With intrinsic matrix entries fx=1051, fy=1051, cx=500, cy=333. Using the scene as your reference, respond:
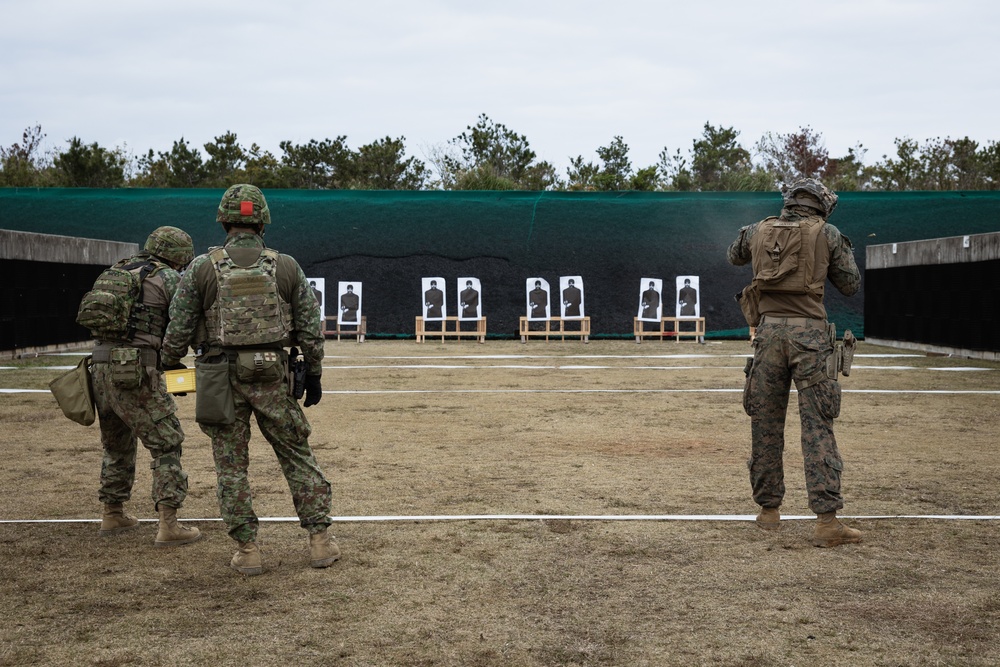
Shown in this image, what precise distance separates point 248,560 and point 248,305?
3.68 feet

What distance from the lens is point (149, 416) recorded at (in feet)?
17.3

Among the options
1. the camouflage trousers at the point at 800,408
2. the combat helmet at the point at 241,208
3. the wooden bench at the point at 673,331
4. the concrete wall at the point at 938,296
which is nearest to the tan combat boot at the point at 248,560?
the combat helmet at the point at 241,208

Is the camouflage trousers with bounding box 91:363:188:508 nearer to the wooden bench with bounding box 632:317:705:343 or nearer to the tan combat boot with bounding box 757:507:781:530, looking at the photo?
the tan combat boot with bounding box 757:507:781:530

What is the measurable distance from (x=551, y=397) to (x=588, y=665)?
25.7ft

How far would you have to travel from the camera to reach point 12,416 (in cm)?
959

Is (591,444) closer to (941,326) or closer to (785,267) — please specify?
(785,267)

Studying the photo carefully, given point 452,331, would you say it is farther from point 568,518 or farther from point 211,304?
point 211,304

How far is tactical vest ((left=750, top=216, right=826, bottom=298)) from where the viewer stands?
17.2ft

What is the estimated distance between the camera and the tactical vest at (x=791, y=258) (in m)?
5.25

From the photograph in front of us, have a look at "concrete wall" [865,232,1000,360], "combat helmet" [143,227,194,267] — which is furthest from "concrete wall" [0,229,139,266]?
"concrete wall" [865,232,1000,360]

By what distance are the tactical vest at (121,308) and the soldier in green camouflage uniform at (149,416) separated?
0.04ft

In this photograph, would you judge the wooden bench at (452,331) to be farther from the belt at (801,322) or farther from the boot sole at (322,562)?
the boot sole at (322,562)

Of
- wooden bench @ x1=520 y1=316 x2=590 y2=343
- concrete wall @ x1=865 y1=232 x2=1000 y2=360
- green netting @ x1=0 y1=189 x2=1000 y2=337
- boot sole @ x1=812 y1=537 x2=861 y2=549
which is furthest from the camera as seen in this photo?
green netting @ x1=0 y1=189 x2=1000 y2=337

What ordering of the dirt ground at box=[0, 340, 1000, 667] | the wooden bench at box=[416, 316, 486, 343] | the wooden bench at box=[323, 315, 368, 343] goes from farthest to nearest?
1. the wooden bench at box=[323, 315, 368, 343]
2. the wooden bench at box=[416, 316, 486, 343]
3. the dirt ground at box=[0, 340, 1000, 667]
